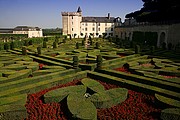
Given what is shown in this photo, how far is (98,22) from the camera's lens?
87125 mm

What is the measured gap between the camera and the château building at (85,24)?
260ft

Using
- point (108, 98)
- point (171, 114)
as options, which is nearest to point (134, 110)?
point (108, 98)

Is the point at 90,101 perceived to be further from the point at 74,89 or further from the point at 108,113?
the point at 74,89

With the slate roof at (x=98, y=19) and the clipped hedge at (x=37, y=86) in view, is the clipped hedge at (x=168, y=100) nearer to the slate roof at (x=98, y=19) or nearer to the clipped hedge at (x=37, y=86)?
the clipped hedge at (x=37, y=86)

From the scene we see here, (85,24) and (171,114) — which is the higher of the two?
(85,24)

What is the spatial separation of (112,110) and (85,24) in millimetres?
78009

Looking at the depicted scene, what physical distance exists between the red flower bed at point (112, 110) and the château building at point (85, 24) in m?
68.1

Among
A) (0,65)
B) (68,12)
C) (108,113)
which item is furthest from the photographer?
(68,12)

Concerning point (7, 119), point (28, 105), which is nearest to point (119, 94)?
point (28, 105)

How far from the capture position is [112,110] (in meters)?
9.42

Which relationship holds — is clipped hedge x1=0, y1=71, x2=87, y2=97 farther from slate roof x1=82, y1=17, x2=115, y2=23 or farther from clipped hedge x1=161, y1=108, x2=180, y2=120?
slate roof x1=82, y1=17, x2=115, y2=23

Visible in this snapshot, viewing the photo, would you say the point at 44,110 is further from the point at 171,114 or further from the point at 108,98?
the point at 171,114

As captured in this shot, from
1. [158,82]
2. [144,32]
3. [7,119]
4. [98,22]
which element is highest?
[98,22]

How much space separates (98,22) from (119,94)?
79232 mm
